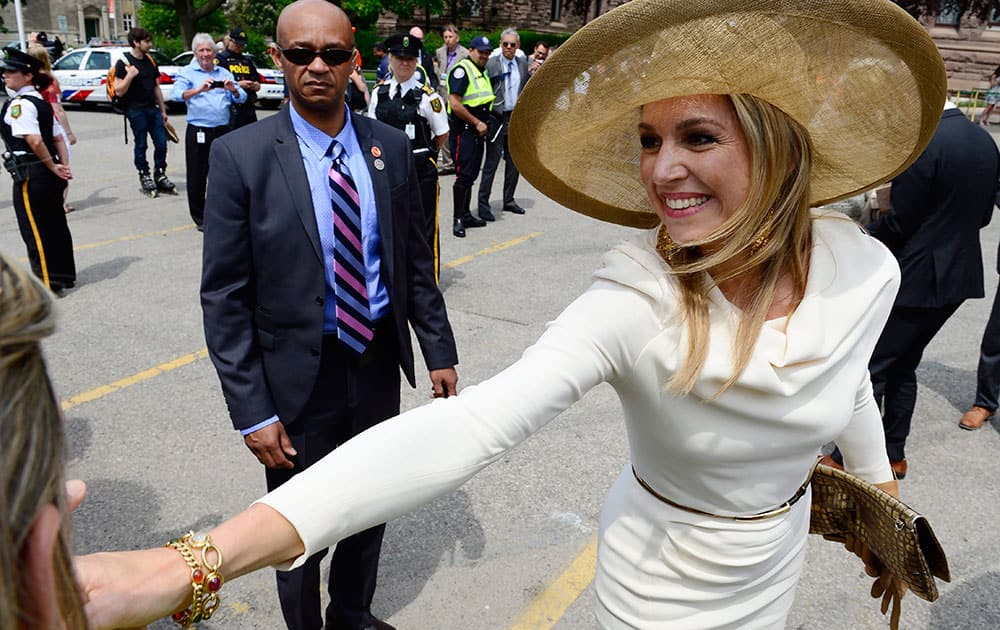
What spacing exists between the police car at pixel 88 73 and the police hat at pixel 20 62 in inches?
502

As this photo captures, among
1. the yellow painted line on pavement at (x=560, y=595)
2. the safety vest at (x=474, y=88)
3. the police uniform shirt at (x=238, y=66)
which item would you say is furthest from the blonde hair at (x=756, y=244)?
the police uniform shirt at (x=238, y=66)

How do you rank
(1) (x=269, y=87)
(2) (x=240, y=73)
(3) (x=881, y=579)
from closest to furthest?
(3) (x=881, y=579) < (2) (x=240, y=73) < (1) (x=269, y=87)

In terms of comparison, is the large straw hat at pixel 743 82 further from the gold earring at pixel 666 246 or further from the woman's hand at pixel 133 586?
the woman's hand at pixel 133 586

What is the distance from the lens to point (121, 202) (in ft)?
32.2

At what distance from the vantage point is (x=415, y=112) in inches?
245

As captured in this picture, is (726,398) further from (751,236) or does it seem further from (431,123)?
(431,123)

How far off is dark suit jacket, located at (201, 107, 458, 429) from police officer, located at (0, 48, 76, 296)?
4561 millimetres

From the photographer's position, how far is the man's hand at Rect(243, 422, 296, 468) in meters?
2.41

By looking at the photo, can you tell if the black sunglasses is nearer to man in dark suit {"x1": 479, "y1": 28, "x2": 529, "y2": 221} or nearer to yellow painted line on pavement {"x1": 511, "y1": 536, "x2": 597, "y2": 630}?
yellow painted line on pavement {"x1": 511, "y1": 536, "x2": 597, "y2": 630}

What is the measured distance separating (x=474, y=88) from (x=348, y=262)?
20.5ft

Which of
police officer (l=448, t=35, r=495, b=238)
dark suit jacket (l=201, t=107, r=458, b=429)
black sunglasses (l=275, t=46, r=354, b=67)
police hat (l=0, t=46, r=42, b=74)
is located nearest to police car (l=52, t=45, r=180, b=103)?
police officer (l=448, t=35, r=495, b=238)

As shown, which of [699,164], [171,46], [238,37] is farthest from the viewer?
[171,46]

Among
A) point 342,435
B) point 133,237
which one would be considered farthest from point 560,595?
point 133,237

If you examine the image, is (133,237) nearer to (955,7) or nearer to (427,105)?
(427,105)
